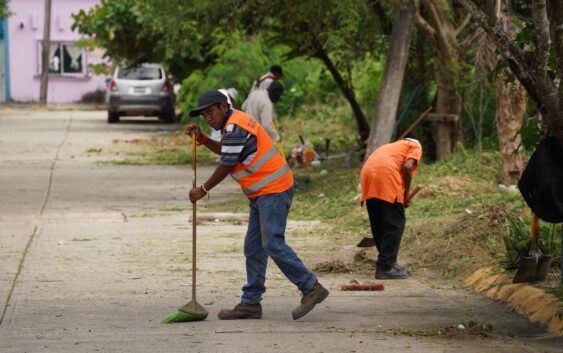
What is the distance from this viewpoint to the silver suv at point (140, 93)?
3547 cm

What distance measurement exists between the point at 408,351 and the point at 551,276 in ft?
8.38

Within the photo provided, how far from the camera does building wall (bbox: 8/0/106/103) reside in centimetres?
5100

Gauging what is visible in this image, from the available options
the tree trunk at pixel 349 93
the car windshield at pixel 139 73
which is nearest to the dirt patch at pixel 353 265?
the tree trunk at pixel 349 93

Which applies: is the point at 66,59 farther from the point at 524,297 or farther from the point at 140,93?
the point at 524,297

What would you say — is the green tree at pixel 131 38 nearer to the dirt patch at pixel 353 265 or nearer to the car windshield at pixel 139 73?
the car windshield at pixel 139 73

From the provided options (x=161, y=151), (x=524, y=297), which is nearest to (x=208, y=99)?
(x=524, y=297)

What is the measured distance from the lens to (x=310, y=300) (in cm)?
869

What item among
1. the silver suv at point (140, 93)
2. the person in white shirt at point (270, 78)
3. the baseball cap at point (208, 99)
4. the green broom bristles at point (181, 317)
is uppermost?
the baseball cap at point (208, 99)

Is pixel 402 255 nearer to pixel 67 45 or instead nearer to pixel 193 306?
pixel 193 306

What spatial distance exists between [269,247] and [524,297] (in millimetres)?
2163

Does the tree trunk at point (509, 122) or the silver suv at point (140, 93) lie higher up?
the tree trunk at point (509, 122)

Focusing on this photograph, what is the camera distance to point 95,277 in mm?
10758

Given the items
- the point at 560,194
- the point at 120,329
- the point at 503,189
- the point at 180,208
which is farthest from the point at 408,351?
the point at 180,208

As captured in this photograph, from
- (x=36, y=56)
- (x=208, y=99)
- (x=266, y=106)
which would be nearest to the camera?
(x=208, y=99)
